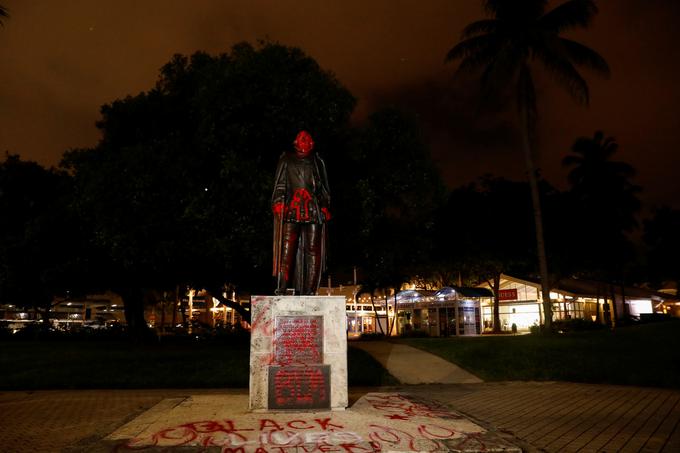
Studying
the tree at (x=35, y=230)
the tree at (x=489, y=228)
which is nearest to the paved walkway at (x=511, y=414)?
the tree at (x=35, y=230)

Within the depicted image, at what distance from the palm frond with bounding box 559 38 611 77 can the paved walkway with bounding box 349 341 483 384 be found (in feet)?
44.2

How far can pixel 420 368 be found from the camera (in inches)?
631

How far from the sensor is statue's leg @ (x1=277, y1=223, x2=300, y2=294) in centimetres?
866

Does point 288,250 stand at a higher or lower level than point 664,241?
lower

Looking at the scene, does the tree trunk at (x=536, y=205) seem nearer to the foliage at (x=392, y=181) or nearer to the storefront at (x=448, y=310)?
the foliage at (x=392, y=181)

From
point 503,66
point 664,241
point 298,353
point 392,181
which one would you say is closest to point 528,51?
point 503,66

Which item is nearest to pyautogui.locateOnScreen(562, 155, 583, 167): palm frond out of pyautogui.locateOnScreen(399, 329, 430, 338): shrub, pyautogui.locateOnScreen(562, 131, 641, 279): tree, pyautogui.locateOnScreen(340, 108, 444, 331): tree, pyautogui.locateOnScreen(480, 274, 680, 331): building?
pyautogui.locateOnScreen(562, 131, 641, 279): tree

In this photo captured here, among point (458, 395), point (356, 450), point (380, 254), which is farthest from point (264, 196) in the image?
point (356, 450)

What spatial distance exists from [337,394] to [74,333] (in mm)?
35358

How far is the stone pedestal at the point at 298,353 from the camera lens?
7.72m

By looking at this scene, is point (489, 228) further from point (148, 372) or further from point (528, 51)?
point (148, 372)

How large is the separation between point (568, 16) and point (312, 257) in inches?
709

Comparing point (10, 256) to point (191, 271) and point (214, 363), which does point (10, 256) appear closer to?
point (191, 271)

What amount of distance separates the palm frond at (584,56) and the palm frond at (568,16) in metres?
0.69
